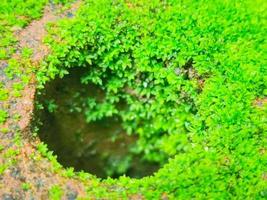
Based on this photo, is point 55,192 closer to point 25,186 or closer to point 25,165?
point 25,186

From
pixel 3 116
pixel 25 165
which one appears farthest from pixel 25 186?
pixel 3 116

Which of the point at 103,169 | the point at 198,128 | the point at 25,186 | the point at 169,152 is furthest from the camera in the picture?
the point at 103,169

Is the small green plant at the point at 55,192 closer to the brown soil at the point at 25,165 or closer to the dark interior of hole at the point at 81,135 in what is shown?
the brown soil at the point at 25,165

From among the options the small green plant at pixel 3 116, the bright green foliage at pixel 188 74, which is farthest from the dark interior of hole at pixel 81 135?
the small green plant at pixel 3 116

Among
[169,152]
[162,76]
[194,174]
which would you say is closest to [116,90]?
[162,76]

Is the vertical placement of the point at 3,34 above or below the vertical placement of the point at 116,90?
above

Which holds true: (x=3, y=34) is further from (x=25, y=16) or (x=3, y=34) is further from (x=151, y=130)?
(x=151, y=130)

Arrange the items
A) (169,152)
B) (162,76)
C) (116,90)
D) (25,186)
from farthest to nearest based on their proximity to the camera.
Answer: (169,152)
(116,90)
(162,76)
(25,186)
